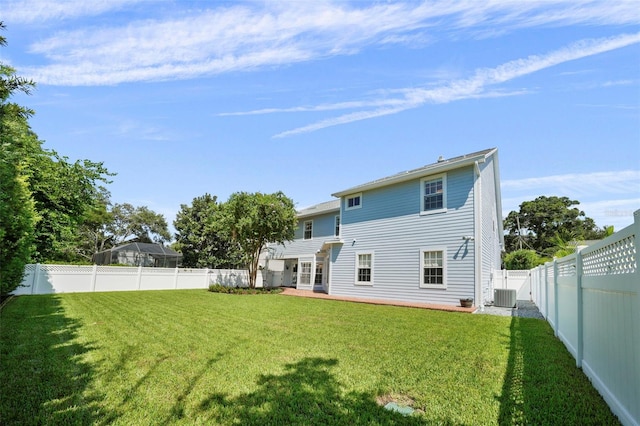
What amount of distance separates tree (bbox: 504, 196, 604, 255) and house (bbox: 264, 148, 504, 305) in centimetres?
2748

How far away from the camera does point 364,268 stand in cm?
1481

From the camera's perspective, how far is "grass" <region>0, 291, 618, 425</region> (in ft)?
9.13

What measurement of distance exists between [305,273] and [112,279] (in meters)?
10.0

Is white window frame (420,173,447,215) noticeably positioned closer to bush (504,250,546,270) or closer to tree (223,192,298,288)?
tree (223,192,298,288)

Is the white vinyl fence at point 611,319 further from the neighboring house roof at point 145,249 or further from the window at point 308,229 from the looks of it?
the neighboring house roof at point 145,249

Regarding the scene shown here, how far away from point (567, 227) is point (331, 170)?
118 ft

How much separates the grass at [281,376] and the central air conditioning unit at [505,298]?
5.31 meters

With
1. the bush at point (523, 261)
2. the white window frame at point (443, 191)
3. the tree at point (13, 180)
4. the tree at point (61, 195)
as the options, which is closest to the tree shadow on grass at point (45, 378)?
the tree at point (13, 180)

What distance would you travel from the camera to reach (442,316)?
912 cm

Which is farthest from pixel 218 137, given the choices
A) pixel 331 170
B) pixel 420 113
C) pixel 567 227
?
pixel 567 227

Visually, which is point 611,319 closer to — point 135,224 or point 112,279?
point 112,279

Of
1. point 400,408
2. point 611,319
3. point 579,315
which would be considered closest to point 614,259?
point 611,319

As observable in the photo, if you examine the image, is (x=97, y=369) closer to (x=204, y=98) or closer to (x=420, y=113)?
(x=204, y=98)

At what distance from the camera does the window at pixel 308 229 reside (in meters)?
20.1
